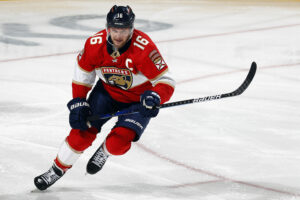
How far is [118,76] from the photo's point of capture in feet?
10.6

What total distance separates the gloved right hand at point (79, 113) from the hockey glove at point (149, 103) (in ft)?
1.01

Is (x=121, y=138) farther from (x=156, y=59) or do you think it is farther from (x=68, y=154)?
(x=156, y=59)

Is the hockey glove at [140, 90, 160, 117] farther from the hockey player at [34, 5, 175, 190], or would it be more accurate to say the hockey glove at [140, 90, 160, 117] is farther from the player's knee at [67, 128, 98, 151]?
the player's knee at [67, 128, 98, 151]

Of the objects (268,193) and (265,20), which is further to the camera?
(265,20)

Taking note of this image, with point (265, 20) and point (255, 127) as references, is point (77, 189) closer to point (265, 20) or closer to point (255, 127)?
point (255, 127)

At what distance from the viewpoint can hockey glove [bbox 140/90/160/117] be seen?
3.00 m

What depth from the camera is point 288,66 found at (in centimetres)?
631

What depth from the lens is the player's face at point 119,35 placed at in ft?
10.0

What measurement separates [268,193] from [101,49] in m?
1.17

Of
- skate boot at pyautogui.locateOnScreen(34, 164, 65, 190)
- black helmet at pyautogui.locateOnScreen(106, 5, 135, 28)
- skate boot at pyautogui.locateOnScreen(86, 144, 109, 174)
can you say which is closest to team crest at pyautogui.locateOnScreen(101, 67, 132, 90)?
black helmet at pyautogui.locateOnScreen(106, 5, 135, 28)

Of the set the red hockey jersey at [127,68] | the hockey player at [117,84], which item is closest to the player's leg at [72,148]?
the hockey player at [117,84]

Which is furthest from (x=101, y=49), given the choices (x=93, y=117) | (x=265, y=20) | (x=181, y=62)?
(x=265, y=20)

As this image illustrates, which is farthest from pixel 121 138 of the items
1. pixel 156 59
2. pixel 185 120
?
pixel 185 120

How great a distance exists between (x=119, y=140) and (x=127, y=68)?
0.37m
